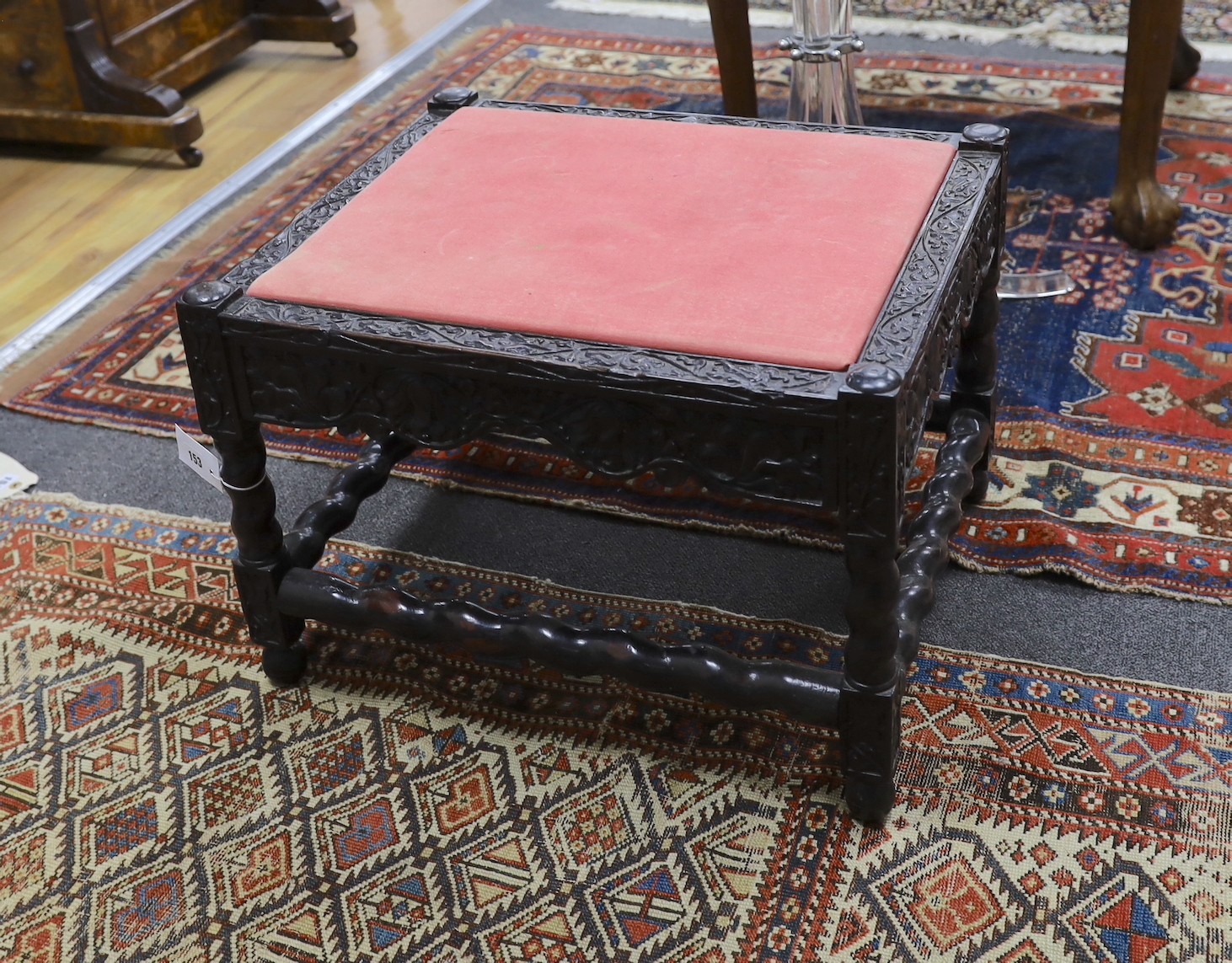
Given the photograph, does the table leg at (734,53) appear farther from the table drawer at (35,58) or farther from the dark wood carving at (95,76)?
the table drawer at (35,58)

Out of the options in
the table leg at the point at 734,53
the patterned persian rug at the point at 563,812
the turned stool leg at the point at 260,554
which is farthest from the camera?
the table leg at the point at 734,53

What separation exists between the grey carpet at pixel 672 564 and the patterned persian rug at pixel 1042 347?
4 centimetres

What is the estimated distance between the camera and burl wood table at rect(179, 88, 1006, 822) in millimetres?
1399

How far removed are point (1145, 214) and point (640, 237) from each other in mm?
1561

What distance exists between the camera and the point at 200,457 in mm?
1772

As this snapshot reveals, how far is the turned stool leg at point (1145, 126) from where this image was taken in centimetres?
256

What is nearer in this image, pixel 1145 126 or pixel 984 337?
pixel 984 337

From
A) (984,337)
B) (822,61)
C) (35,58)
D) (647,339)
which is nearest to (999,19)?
(822,61)

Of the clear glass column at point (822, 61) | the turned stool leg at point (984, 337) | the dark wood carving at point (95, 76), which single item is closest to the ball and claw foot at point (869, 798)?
the turned stool leg at point (984, 337)

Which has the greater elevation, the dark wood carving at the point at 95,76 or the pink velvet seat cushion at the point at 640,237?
the pink velvet seat cushion at the point at 640,237

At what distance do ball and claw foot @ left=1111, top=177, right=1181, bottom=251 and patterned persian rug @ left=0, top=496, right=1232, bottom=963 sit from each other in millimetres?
1314

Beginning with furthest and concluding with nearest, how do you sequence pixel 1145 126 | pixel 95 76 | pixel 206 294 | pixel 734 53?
pixel 95 76 → pixel 734 53 → pixel 1145 126 → pixel 206 294

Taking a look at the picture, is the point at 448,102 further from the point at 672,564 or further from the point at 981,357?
the point at 981,357

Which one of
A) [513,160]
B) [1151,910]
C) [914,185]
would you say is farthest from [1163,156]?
[1151,910]
